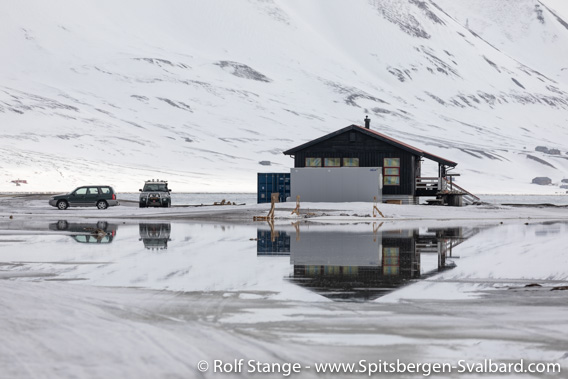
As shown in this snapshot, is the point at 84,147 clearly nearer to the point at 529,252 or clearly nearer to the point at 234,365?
the point at 529,252

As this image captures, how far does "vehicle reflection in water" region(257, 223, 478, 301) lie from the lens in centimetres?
1509

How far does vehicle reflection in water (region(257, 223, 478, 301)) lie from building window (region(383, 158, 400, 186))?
28.5 metres

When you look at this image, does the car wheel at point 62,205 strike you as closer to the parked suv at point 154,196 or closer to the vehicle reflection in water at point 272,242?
the parked suv at point 154,196

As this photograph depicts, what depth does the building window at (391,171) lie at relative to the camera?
62250mm

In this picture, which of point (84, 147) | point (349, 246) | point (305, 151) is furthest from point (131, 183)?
point (349, 246)

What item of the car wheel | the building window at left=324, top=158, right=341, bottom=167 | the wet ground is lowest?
the wet ground

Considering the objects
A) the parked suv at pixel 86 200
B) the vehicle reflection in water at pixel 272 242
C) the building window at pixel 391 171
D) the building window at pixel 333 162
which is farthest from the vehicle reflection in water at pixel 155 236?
the building window at pixel 391 171

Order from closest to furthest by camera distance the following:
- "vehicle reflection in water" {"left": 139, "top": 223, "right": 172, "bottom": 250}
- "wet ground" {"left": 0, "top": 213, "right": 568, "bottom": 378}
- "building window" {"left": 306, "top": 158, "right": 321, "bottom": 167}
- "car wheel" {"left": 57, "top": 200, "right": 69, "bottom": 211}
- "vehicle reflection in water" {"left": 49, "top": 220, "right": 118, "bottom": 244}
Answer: "wet ground" {"left": 0, "top": 213, "right": 568, "bottom": 378}
"vehicle reflection in water" {"left": 139, "top": 223, "right": 172, "bottom": 250}
"vehicle reflection in water" {"left": 49, "top": 220, "right": 118, "bottom": 244}
"car wheel" {"left": 57, "top": 200, "right": 69, "bottom": 211}
"building window" {"left": 306, "top": 158, "right": 321, "bottom": 167}

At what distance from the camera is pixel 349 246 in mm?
23891

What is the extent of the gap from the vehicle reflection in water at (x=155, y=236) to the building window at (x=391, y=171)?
30532mm

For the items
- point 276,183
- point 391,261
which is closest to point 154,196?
point 276,183

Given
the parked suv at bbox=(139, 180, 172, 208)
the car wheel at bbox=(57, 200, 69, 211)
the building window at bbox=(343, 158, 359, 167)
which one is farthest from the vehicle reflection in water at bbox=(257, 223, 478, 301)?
the building window at bbox=(343, 158, 359, 167)

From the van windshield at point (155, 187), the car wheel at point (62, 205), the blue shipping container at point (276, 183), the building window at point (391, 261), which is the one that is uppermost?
the blue shipping container at point (276, 183)

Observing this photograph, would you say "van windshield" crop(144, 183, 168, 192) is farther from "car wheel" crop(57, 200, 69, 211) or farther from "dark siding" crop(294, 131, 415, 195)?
"dark siding" crop(294, 131, 415, 195)
